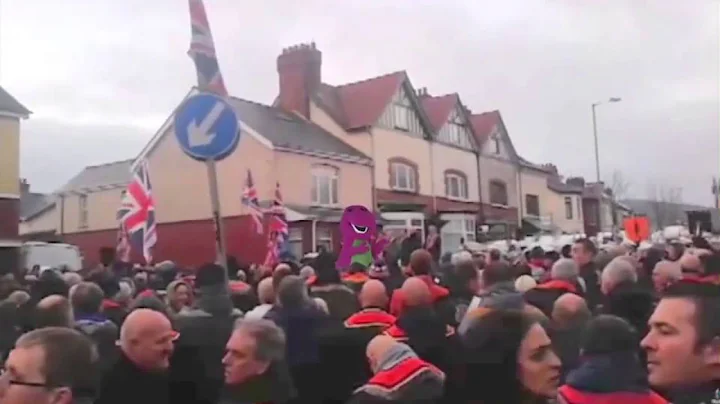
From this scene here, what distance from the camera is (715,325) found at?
9.59ft

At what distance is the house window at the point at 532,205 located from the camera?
4962cm

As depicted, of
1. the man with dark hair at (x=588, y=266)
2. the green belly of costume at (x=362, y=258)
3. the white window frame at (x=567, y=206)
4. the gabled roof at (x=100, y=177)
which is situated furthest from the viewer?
the white window frame at (x=567, y=206)

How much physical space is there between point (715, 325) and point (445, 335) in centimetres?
256

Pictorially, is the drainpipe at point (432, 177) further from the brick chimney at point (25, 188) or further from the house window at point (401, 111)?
the brick chimney at point (25, 188)

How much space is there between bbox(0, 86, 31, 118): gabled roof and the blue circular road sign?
23.9 m

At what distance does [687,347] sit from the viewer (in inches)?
115

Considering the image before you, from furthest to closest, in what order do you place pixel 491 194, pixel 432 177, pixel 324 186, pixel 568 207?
pixel 568 207 → pixel 491 194 → pixel 432 177 → pixel 324 186

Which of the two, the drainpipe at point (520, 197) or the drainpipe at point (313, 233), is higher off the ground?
the drainpipe at point (520, 197)

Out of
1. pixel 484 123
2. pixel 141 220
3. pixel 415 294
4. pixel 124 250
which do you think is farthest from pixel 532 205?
pixel 415 294

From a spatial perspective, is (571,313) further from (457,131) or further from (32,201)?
(32,201)

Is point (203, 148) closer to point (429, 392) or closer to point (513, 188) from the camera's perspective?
point (429, 392)

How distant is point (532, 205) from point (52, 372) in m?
48.6

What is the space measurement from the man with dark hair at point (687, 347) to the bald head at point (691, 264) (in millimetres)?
4433

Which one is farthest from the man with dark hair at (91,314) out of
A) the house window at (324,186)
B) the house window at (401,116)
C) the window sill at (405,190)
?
the house window at (401,116)
